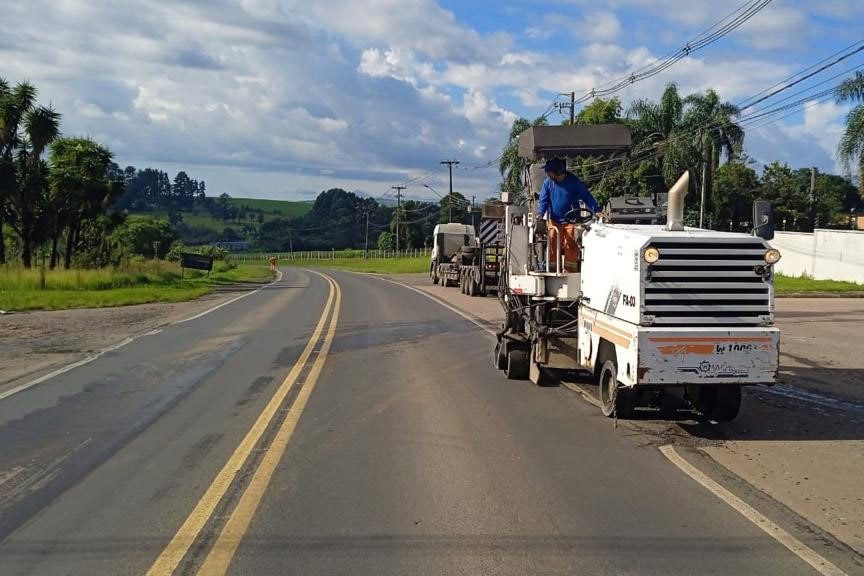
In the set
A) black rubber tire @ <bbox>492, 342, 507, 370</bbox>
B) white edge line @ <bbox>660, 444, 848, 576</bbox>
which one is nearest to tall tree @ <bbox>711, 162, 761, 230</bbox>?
black rubber tire @ <bbox>492, 342, 507, 370</bbox>

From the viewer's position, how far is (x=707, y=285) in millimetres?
7688

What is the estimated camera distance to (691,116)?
4491 centimetres

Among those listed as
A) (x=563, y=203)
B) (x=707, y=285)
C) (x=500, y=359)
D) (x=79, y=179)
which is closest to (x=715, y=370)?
(x=707, y=285)

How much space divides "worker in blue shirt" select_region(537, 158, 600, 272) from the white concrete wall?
30844 millimetres

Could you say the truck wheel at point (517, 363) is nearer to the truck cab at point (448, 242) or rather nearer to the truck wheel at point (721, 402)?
the truck wheel at point (721, 402)

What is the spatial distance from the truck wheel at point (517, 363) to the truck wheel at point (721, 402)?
3.33 m

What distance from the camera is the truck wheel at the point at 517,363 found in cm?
1155

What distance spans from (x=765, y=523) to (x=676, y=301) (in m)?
2.58

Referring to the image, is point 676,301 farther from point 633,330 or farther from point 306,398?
point 306,398

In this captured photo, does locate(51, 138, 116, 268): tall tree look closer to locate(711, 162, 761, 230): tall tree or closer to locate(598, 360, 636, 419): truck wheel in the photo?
locate(598, 360, 636, 419): truck wheel

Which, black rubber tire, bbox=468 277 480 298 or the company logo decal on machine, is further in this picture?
black rubber tire, bbox=468 277 480 298

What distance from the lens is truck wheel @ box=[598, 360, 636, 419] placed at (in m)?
8.35

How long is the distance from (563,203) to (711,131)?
37.5m

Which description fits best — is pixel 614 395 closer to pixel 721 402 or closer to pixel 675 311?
pixel 721 402
